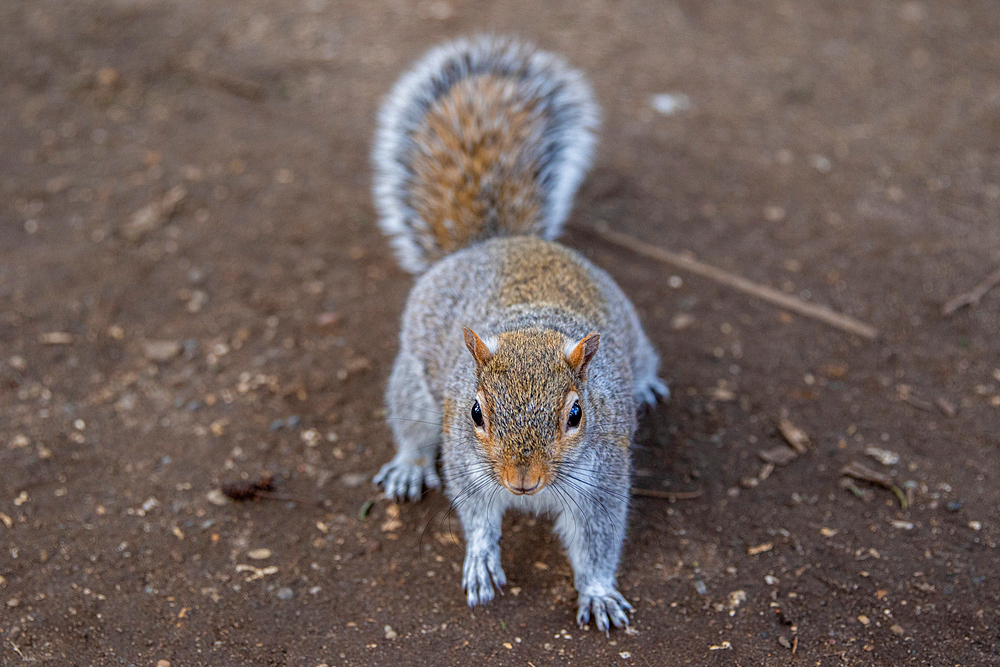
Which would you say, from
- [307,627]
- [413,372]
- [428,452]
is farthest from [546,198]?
[307,627]

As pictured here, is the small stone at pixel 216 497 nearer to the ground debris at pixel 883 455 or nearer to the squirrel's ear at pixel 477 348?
the squirrel's ear at pixel 477 348

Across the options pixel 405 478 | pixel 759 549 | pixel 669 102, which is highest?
pixel 669 102

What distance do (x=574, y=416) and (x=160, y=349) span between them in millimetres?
2273

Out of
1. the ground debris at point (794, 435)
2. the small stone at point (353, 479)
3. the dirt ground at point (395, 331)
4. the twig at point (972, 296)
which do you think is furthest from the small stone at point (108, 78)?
the twig at point (972, 296)

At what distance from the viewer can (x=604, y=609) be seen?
2600 mm

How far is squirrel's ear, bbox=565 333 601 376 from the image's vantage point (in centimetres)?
231

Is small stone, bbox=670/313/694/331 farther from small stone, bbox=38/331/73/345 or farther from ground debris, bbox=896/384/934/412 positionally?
small stone, bbox=38/331/73/345

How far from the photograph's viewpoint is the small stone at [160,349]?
365 centimetres

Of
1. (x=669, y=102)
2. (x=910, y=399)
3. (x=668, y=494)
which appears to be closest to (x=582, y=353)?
(x=668, y=494)

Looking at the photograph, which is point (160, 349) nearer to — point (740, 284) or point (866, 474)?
point (740, 284)

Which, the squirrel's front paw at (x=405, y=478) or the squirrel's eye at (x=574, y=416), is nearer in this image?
the squirrel's eye at (x=574, y=416)

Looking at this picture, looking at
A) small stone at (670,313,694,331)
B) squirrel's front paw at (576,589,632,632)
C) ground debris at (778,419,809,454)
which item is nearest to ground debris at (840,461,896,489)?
ground debris at (778,419,809,454)

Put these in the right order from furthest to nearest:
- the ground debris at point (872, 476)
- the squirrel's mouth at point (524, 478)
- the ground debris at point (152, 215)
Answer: the ground debris at point (152, 215)
the ground debris at point (872, 476)
the squirrel's mouth at point (524, 478)

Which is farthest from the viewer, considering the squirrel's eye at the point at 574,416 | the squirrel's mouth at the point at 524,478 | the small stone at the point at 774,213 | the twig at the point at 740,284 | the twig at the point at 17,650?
the small stone at the point at 774,213
